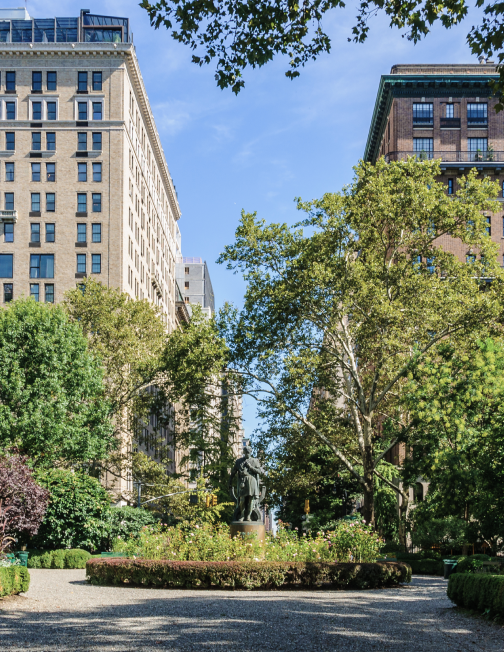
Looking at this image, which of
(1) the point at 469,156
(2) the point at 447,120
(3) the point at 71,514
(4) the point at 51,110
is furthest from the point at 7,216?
(1) the point at 469,156

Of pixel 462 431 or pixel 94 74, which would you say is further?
pixel 94 74

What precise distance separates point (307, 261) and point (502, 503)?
1696cm

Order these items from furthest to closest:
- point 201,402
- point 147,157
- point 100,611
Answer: point 147,157 < point 201,402 < point 100,611

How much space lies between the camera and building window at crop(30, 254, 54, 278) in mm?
65188

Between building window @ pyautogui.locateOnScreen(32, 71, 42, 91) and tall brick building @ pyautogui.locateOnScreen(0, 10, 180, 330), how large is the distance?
3.3 inches

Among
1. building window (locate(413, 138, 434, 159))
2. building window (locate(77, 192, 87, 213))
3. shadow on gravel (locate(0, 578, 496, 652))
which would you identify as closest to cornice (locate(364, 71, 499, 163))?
building window (locate(413, 138, 434, 159))

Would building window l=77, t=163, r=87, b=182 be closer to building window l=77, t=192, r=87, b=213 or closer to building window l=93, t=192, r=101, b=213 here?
building window l=77, t=192, r=87, b=213

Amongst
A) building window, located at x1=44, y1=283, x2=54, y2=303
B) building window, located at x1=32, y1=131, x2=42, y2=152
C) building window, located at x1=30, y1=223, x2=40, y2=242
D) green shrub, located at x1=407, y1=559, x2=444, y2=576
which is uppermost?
building window, located at x1=32, y1=131, x2=42, y2=152

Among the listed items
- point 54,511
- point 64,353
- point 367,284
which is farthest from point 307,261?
point 54,511

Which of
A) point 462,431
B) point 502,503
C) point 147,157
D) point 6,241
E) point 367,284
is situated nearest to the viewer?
point 502,503

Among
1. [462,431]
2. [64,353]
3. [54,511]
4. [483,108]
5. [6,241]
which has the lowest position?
[54,511]

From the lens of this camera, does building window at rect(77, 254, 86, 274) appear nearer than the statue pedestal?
No

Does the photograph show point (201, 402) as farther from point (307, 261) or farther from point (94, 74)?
point (94, 74)

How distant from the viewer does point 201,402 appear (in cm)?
4084
